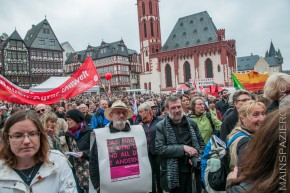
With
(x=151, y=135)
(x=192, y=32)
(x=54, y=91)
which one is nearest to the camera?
(x=151, y=135)

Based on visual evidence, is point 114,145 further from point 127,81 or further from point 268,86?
point 127,81

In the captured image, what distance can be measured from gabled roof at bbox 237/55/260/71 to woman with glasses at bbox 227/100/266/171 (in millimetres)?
100106

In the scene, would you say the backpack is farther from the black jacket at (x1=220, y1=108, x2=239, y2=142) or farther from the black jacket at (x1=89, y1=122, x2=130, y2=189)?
the black jacket at (x1=89, y1=122, x2=130, y2=189)

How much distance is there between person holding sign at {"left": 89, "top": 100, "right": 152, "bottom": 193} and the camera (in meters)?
3.40

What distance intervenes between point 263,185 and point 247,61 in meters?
104

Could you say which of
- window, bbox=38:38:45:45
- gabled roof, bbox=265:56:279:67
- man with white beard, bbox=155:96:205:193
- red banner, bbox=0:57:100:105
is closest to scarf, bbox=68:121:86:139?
man with white beard, bbox=155:96:205:193

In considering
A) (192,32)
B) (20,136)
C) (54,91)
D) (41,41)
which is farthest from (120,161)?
(192,32)

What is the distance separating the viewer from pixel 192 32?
175ft

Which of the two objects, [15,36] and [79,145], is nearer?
[79,145]

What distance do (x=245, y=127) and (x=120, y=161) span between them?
167 cm

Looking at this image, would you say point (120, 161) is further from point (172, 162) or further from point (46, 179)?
point (46, 179)

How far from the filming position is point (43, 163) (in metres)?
2.21

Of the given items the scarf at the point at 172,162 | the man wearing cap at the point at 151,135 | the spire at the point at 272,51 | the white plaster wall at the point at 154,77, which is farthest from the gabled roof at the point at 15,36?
the spire at the point at 272,51

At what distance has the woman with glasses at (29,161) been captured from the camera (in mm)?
2092
